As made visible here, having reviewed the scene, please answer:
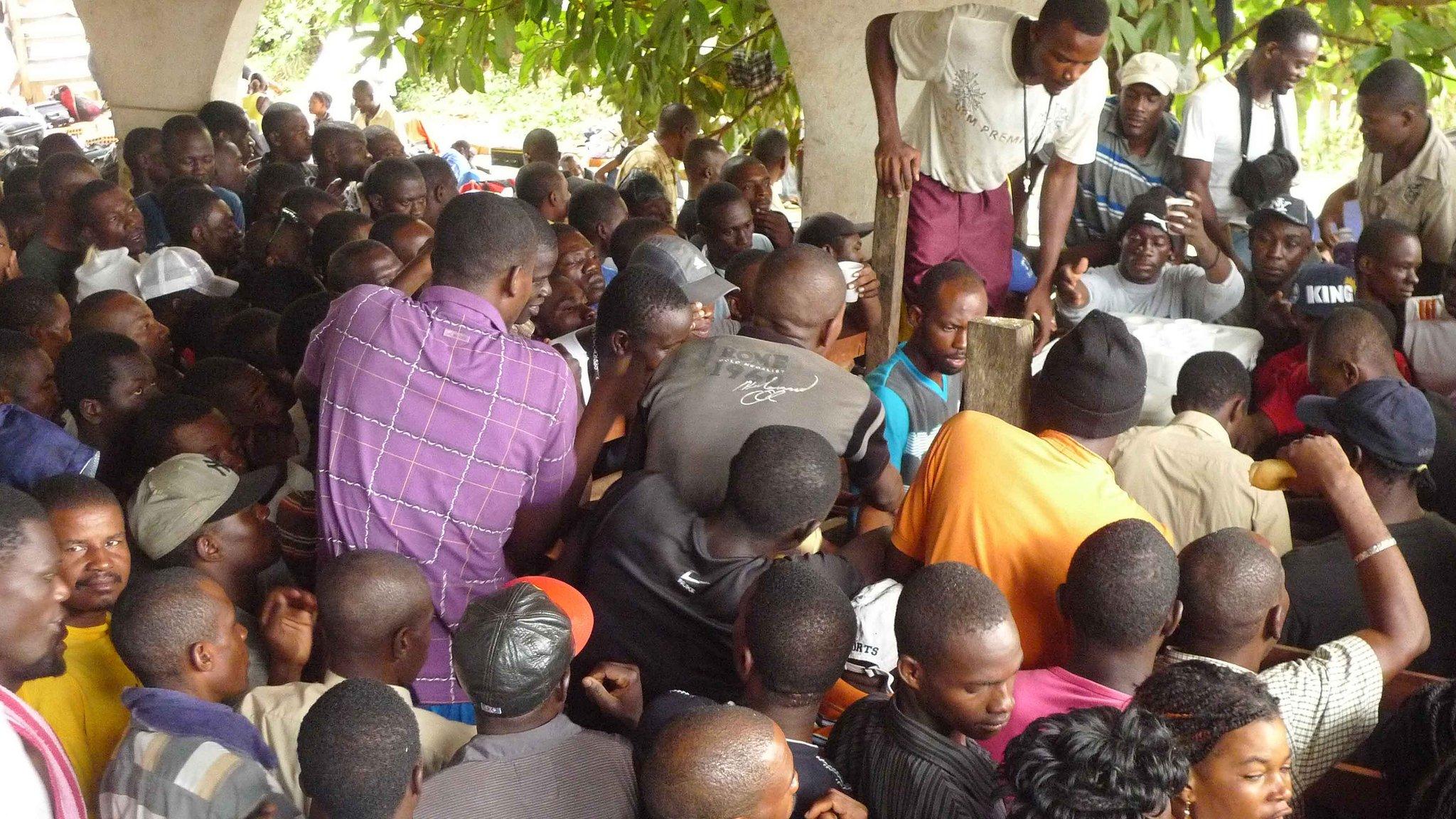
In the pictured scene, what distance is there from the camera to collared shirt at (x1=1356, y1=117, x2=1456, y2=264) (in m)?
4.78

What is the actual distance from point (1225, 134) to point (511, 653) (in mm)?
4442

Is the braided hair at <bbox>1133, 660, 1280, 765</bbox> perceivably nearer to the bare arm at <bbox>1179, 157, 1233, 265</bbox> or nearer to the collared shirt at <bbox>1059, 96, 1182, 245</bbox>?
the bare arm at <bbox>1179, 157, 1233, 265</bbox>

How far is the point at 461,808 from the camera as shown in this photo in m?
2.05

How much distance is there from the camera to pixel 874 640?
255 centimetres

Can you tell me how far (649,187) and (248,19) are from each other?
3.22 metres

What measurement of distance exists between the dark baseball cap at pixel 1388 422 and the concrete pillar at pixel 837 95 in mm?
2593

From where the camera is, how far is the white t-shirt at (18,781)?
170 cm

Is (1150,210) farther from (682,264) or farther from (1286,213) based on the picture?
(682,264)

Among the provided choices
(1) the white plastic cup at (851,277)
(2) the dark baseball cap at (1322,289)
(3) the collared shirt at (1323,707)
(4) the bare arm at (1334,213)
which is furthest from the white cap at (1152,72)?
(3) the collared shirt at (1323,707)

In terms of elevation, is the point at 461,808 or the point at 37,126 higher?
the point at 461,808

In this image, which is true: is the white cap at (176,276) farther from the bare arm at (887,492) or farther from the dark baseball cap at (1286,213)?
the dark baseball cap at (1286,213)

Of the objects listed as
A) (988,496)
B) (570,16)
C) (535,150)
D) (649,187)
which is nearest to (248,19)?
(535,150)

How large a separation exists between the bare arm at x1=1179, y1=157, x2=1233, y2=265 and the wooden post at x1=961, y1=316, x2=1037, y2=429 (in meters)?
2.74

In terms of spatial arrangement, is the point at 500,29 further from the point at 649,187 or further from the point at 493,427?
the point at 493,427
